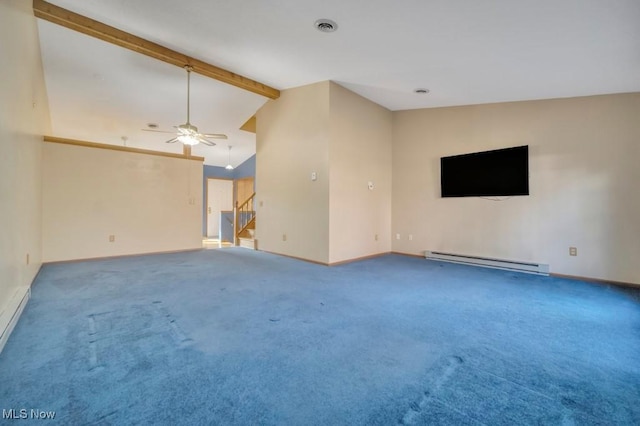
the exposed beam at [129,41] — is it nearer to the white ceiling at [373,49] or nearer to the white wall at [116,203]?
the white ceiling at [373,49]

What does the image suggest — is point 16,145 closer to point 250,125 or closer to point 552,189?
point 250,125

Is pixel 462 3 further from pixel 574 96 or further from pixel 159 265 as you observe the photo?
pixel 159 265

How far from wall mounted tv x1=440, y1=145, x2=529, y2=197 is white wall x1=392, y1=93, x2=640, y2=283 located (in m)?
0.13

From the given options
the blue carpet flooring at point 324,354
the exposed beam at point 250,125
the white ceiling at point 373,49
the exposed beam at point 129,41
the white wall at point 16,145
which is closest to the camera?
the blue carpet flooring at point 324,354

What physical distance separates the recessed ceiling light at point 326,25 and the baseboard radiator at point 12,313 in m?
3.73

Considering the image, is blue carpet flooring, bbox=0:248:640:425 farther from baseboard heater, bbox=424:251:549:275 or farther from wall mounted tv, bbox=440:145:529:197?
wall mounted tv, bbox=440:145:529:197

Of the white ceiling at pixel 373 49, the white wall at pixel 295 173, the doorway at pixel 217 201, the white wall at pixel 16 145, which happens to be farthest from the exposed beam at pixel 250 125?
the doorway at pixel 217 201

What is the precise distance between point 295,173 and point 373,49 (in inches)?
98.2

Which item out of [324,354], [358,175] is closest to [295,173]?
[358,175]

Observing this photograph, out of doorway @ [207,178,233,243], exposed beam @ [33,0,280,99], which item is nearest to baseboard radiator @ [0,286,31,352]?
exposed beam @ [33,0,280,99]

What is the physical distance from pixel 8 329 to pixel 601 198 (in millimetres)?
6307

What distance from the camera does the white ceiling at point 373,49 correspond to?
2576mm

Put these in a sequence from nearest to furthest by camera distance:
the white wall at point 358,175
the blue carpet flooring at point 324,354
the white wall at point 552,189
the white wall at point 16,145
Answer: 1. the blue carpet flooring at point 324,354
2. the white wall at point 16,145
3. the white wall at point 552,189
4. the white wall at point 358,175

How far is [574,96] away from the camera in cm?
391
